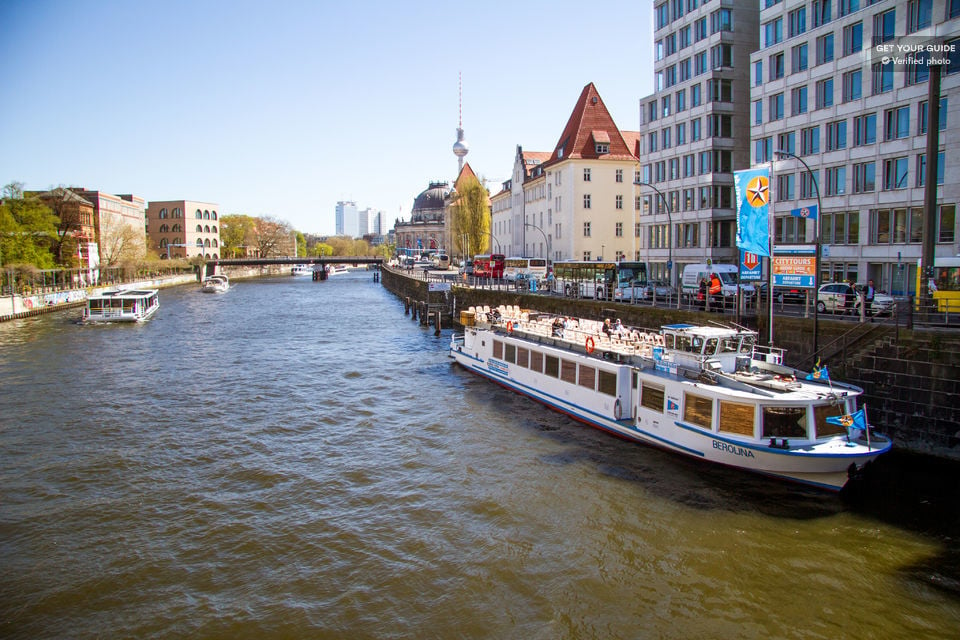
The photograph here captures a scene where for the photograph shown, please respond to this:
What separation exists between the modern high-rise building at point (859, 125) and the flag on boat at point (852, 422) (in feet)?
68.4

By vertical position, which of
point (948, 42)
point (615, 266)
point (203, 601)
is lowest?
point (203, 601)

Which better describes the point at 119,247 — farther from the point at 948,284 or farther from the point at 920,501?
the point at 920,501

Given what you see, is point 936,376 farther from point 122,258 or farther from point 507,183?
point 122,258

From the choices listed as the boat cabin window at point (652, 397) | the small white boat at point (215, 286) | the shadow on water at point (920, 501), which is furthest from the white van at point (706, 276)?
the small white boat at point (215, 286)

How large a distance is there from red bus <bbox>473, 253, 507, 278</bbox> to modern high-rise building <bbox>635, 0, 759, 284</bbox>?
1672 centimetres

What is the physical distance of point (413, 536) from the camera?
16.6 m

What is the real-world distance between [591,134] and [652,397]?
2330 inches

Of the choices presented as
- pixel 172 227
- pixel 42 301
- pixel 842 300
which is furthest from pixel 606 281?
pixel 172 227

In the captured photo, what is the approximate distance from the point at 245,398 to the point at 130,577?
16.6 meters

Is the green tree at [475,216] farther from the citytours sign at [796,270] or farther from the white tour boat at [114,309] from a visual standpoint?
the citytours sign at [796,270]

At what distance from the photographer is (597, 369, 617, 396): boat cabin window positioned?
79.5 feet

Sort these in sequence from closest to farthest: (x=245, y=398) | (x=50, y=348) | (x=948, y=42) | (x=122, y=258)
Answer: (x=245, y=398)
(x=948, y=42)
(x=50, y=348)
(x=122, y=258)

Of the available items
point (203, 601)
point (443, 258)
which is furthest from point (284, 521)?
point (443, 258)

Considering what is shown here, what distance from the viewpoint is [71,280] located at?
292ft
